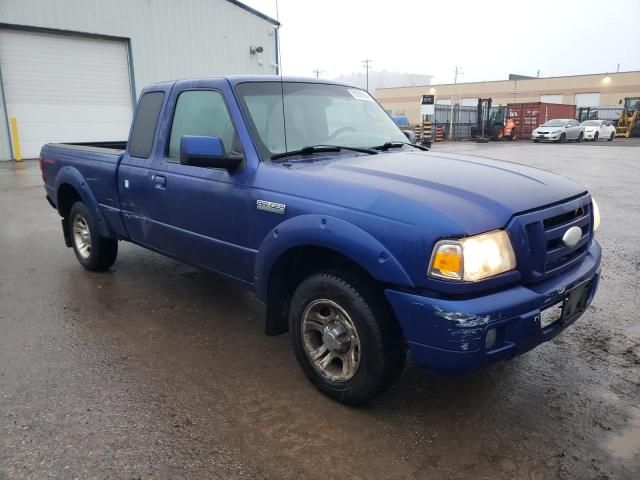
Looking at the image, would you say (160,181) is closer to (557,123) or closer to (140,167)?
(140,167)

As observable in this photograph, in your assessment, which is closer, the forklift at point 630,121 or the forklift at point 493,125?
the forklift at point 493,125

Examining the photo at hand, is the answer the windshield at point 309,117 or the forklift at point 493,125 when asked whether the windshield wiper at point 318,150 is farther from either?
the forklift at point 493,125

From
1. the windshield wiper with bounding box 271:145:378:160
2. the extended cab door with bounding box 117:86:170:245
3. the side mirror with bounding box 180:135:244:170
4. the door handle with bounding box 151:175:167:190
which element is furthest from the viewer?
the extended cab door with bounding box 117:86:170:245

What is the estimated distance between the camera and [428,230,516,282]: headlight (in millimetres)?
2367

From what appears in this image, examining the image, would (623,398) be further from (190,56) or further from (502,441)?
(190,56)

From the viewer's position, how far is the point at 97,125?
20.3 meters

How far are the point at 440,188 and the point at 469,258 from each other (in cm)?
48

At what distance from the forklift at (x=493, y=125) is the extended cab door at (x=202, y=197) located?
32765mm

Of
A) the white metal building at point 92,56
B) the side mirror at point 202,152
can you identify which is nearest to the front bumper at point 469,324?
the side mirror at point 202,152

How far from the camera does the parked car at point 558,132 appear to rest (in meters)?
31.2

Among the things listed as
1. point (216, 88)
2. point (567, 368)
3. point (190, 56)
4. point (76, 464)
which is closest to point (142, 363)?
point (76, 464)

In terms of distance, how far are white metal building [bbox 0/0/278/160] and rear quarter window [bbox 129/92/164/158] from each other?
16348mm

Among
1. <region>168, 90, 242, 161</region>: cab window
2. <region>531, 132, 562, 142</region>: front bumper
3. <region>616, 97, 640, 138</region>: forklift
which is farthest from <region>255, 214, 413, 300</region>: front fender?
<region>616, 97, 640, 138</region>: forklift

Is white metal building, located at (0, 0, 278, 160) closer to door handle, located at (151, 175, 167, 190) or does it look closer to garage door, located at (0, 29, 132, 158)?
garage door, located at (0, 29, 132, 158)
